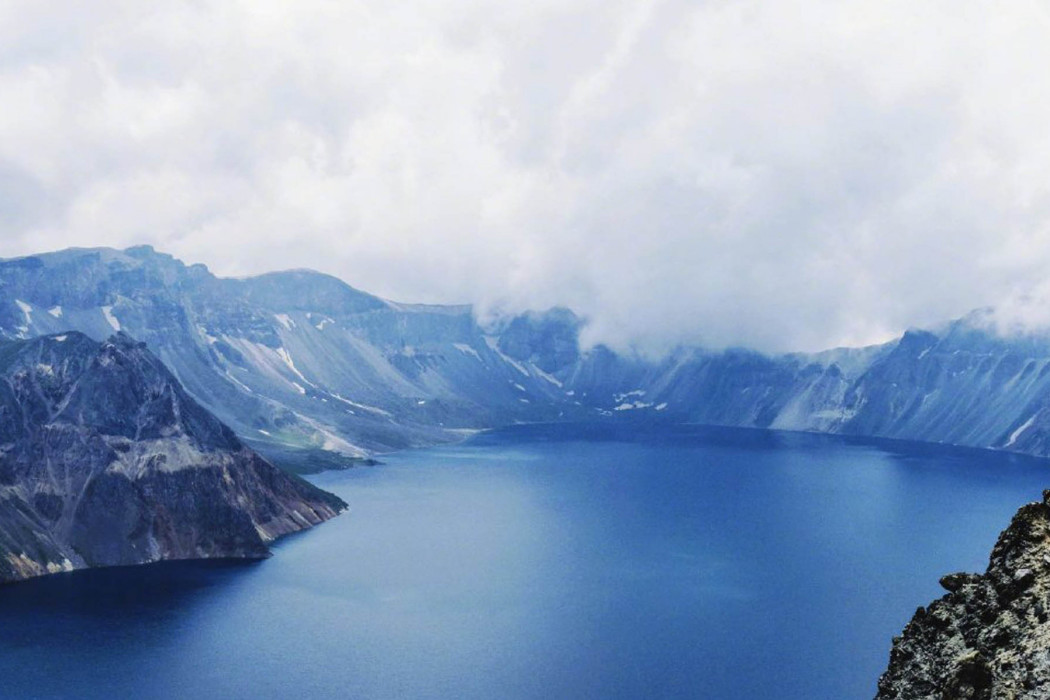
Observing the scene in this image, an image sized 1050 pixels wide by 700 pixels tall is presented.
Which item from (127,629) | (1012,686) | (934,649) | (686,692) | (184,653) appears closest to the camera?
(1012,686)

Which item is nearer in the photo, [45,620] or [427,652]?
[427,652]

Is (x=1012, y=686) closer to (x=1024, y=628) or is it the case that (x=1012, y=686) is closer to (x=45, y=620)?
(x=1024, y=628)

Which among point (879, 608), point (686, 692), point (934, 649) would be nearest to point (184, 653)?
point (686, 692)

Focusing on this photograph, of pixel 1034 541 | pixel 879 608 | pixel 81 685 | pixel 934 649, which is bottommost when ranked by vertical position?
pixel 81 685

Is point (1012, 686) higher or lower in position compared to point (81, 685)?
higher

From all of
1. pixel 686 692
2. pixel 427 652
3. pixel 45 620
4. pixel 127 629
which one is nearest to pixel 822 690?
pixel 686 692

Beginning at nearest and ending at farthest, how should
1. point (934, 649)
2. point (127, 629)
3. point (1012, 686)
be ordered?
1. point (1012, 686)
2. point (934, 649)
3. point (127, 629)
